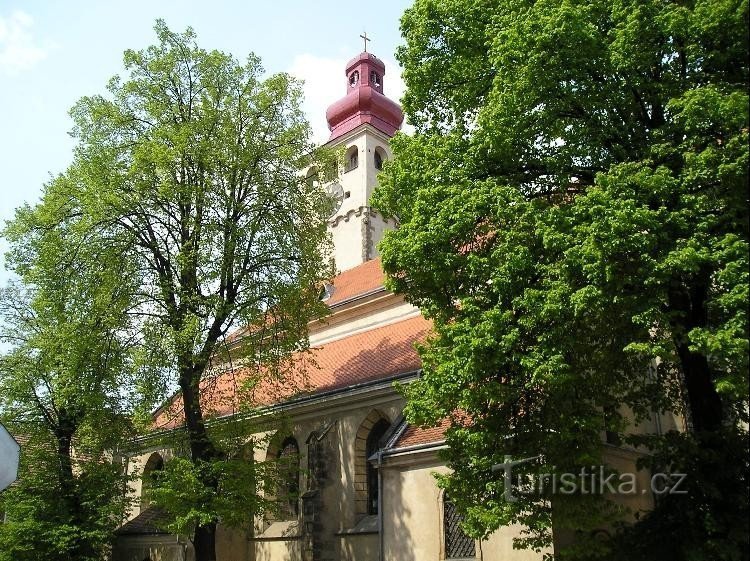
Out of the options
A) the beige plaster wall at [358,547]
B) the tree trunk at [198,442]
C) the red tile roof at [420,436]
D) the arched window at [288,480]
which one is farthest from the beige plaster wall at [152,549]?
the red tile roof at [420,436]

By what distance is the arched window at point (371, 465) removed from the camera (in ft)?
56.0

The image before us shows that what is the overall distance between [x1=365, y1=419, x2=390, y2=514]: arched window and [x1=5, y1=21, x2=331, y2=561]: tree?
289cm

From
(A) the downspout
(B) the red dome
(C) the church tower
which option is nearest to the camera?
(A) the downspout

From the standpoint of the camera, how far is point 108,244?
15.5 meters

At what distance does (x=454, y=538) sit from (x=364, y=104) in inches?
942

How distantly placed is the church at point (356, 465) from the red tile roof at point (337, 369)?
6 cm

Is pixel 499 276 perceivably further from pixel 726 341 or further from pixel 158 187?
pixel 158 187

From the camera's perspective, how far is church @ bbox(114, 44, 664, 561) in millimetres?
13898

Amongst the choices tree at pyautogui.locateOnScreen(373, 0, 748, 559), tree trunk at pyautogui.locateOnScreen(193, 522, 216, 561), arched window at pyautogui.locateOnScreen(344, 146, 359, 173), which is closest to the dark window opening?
arched window at pyautogui.locateOnScreen(344, 146, 359, 173)

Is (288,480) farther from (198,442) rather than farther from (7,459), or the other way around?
(7,459)

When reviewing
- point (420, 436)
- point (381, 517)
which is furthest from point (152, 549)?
point (420, 436)

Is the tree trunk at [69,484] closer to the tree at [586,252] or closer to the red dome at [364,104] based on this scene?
the tree at [586,252]

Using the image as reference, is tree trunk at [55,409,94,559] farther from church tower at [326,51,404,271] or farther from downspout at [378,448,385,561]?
church tower at [326,51,404,271]

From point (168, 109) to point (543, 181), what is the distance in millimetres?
9277
